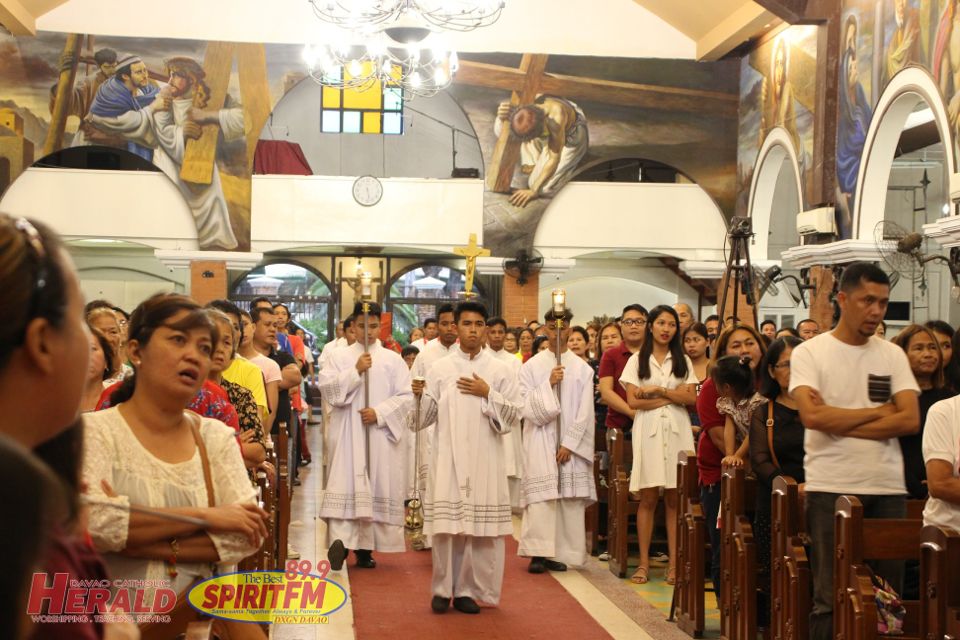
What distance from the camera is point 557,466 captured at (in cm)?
973

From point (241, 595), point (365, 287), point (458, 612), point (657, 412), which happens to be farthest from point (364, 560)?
point (241, 595)

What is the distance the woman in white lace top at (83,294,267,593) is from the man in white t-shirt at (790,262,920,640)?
2.94 metres

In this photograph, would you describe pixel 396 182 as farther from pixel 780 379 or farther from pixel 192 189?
pixel 780 379

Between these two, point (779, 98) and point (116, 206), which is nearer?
point (779, 98)

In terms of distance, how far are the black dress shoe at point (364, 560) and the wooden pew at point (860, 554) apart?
510cm

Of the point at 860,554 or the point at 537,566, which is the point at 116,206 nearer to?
the point at 537,566

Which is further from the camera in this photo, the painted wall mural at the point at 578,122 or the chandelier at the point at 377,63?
the painted wall mural at the point at 578,122

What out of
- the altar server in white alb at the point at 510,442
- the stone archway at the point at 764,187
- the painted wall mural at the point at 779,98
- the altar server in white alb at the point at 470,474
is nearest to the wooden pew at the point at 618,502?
the altar server in white alb at the point at 470,474

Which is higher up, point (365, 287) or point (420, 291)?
point (420, 291)

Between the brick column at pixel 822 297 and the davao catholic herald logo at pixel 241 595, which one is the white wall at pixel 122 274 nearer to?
the brick column at pixel 822 297

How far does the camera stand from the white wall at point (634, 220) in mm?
21891

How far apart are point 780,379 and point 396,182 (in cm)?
1540

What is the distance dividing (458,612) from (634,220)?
14777 mm

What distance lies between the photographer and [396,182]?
71.3 ft
